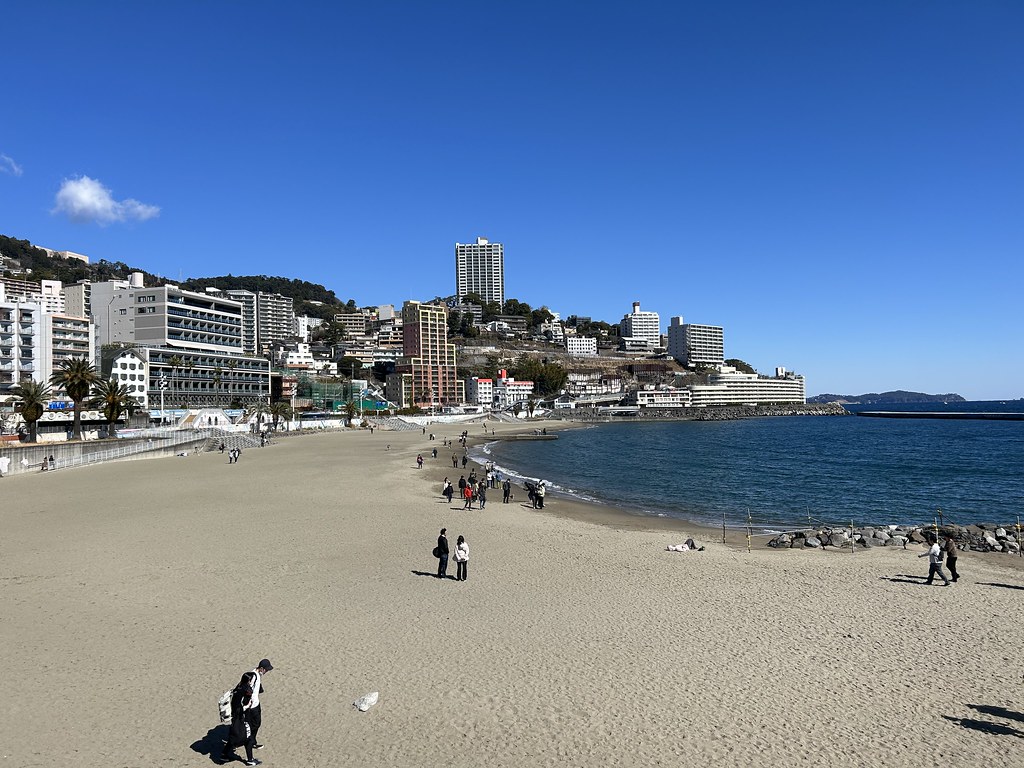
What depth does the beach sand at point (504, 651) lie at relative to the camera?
8102mm

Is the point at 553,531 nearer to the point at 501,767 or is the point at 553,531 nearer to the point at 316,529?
the point at 316,529

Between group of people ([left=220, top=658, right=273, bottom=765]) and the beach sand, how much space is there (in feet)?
1.01

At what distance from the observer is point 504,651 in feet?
36.3

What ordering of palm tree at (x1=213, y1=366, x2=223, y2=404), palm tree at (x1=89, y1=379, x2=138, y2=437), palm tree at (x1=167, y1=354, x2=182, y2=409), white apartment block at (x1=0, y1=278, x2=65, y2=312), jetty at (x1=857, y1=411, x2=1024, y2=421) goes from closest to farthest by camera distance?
1. palm tree at (x1=89, y1=379, x2=138, y2=437)
2. palm tree at (x1=167, y1=354, x2=182, y2=409)
3. palm tree at (x1=213, y1=366, x2=223, y2=404)
4. white apartment block at (x1=0, y1=278, x2=65, y2=312)
5. jetty at (x1=857, y1=411, x2=1024, y2=421)

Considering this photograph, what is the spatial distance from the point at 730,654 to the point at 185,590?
39.6ft

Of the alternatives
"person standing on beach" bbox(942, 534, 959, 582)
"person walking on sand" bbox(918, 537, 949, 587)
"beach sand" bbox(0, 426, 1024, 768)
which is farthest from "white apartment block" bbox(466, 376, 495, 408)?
"person walking on sand" bbox(918, 537, 949, 587)

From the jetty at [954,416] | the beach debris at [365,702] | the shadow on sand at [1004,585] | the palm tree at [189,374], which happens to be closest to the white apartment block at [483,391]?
the palm tree at [189,374]

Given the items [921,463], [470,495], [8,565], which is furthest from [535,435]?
[8,565]

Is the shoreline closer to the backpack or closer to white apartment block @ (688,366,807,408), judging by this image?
the backpack

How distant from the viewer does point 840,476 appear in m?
42.4

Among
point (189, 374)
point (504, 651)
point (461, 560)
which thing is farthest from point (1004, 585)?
point (189, 374)

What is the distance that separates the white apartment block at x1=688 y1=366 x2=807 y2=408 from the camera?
177875 millimetres

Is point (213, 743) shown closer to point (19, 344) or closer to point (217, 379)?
point (19, 344)

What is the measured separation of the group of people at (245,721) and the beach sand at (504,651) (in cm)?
31
